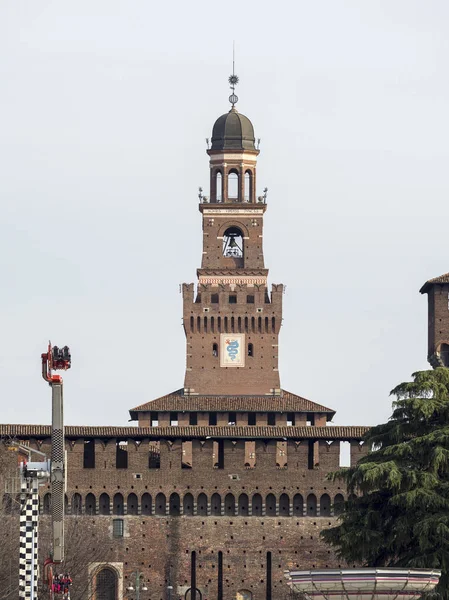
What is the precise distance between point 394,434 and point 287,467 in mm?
20804

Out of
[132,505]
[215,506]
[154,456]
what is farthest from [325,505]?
[132,505]

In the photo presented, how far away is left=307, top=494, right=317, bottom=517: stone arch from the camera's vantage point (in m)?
99.3

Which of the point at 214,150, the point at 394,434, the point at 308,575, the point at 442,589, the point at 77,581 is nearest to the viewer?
the point at 308,575

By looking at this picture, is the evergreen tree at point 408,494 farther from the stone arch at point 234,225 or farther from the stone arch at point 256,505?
the stone arch at point 234,225

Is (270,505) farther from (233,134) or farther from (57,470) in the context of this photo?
(57,470)

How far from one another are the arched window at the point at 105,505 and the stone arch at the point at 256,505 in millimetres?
5431

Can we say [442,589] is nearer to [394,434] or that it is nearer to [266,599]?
[394,434]

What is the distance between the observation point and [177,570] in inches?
3875

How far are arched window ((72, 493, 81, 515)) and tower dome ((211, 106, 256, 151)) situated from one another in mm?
23734

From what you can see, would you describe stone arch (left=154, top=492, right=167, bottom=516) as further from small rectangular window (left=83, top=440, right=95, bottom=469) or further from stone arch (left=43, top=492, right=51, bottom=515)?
stone arch (left=43, top=492, right=51, bottom=515)

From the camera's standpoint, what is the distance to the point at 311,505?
9944cm

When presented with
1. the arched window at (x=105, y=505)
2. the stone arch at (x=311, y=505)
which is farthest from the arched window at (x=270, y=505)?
the arched window at (x=105, y=505)

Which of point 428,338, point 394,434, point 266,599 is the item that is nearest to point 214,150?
point 428,338

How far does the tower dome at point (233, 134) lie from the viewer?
118 m
